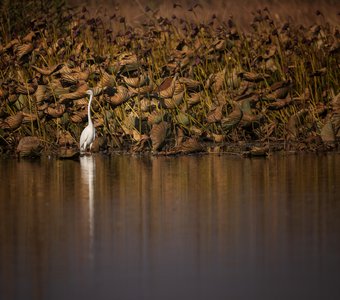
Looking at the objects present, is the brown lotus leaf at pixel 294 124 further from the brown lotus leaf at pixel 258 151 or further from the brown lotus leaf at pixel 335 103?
the brown lotus leaf at pixel 258 151

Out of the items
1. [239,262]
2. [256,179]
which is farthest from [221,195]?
[239,262]

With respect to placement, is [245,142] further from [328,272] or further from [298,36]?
[328,272]

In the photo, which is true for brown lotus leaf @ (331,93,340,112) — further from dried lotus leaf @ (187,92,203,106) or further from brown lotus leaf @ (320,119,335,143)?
dried lotus leaf @ (187,92,203,106)

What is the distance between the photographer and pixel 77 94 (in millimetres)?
10758

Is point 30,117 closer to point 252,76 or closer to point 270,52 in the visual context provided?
point 252,76

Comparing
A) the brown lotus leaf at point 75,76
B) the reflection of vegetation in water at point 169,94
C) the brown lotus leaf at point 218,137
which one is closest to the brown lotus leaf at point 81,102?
the reflection of vegetation in water at point 169,94

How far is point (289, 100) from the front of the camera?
1105cm

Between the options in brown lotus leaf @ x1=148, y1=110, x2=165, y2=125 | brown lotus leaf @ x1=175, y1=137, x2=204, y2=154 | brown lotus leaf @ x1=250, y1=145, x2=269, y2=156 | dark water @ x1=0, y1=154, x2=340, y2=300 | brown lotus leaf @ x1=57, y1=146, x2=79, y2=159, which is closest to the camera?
dark water @ x1=0, y1=154, x2=340, y2=300

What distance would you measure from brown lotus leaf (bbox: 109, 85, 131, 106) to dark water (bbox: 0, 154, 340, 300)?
1.21 m

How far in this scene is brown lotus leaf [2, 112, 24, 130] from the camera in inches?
420

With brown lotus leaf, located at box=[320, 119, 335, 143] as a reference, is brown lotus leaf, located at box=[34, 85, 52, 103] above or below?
above

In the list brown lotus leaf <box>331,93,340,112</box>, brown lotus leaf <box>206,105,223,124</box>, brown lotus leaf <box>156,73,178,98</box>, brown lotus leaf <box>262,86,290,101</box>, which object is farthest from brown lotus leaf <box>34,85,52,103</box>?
brown lotus leaf <box>331,93,340,112</box>

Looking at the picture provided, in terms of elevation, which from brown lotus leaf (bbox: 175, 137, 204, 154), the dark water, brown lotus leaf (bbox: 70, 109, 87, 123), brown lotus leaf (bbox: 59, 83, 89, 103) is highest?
brown lotus leaf (bbox: 59, 83, 89, 103)

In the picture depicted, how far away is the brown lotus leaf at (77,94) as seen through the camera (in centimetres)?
Answer: 1073
